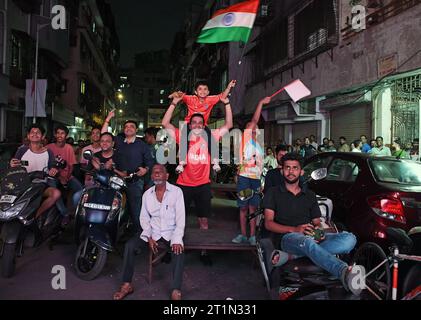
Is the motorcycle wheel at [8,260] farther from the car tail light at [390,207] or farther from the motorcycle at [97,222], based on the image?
the car tail light at [390,207]

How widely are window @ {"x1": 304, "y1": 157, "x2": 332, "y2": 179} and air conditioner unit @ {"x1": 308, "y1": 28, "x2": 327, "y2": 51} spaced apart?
27.1 ft

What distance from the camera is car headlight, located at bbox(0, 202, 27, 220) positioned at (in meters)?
4.84

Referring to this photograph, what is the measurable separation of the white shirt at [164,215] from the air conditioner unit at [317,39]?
11.5m

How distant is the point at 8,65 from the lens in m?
17.2

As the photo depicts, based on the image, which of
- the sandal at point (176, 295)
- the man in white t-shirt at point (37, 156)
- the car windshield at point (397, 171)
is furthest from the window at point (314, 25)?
the sandal at point (176, 295)

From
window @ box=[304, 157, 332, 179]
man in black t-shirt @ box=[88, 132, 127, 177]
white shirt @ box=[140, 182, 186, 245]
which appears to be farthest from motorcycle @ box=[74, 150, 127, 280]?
window @ box=[304, 157, 332, 179]

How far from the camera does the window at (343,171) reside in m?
5.96

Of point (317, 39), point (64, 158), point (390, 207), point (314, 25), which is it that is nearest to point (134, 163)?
point (64, 158)

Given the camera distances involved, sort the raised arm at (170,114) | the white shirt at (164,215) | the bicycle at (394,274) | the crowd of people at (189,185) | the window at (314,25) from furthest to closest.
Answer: the window at (314,25), the raised arm at (170,114), the white shirt at (164,215), the crowd of people at (189,185), the bicycle at (394,274)

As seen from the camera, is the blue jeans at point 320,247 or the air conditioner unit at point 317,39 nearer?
the blue jeans at point 320,247

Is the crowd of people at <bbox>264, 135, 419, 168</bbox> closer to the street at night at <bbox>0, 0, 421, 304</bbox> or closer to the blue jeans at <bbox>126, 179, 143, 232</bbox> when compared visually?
the street at night at <bbox>0, 0, 421, 304</bbox>

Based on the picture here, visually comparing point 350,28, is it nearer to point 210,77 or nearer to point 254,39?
point 254,39

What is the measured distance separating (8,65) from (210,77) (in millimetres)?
19897
